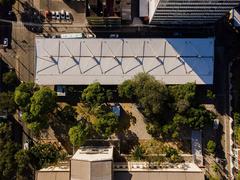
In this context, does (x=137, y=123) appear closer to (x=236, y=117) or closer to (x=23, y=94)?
(x=236, y=117)

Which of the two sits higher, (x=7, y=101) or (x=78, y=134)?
(x=7, y=101)

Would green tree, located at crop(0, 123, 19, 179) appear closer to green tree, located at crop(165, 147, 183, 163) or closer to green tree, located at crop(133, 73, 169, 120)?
green tree, located at crop(133, 73, 169, 120)

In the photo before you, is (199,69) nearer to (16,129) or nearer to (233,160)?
(233,160)

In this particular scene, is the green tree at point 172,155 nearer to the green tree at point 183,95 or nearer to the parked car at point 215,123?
the green tree at point 183,95

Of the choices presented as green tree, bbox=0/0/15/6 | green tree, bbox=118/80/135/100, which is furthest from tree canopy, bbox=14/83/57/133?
green tree, bbox=0/0/15/6

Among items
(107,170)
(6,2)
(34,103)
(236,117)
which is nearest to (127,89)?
(107,170)

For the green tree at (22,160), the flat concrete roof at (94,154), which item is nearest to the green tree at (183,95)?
the flat concrete roof at (94,154)

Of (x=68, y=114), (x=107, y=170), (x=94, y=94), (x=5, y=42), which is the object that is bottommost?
(x=107, y=170)
